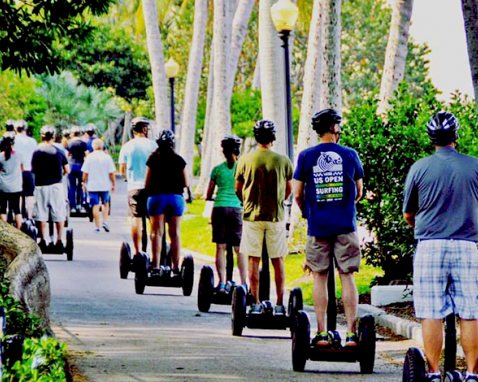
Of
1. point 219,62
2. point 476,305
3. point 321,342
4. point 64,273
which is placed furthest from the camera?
point 219,62

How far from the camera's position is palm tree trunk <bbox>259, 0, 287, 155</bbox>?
23.8 m

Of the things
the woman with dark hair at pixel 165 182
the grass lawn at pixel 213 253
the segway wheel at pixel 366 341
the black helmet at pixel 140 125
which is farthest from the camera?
the grass lawn at pixel 213 253

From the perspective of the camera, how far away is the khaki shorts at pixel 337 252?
434 inches

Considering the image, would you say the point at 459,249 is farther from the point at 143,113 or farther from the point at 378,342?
the point at 143,113

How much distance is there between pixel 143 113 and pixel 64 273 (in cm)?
4497

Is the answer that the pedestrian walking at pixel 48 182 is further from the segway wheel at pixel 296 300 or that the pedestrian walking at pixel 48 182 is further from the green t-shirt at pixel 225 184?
the segway wheel at pixel 296 300

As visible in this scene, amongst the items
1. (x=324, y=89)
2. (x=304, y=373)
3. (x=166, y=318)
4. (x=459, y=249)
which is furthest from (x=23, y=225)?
(x=459, y=249)

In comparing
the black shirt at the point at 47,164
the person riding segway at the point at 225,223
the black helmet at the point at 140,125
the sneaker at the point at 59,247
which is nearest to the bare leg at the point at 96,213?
the sneaker at the point at 59,247

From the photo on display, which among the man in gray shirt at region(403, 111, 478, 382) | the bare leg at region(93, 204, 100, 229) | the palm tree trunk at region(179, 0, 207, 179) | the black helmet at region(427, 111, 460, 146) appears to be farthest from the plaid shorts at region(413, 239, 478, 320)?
the palm tree trunk at region(179, 0, 207, 179)

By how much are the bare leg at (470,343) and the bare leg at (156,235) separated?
8319mm

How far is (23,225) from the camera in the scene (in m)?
22.3

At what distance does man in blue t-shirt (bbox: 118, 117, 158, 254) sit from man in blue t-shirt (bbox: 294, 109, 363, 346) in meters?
7.04

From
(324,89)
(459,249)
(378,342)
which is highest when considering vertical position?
(324,89)

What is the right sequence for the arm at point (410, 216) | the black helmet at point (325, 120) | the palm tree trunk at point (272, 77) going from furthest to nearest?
the palm tree trunk at point (272, 77) → the black helmet at point (325, 120) → the arm at point (410, 216)
